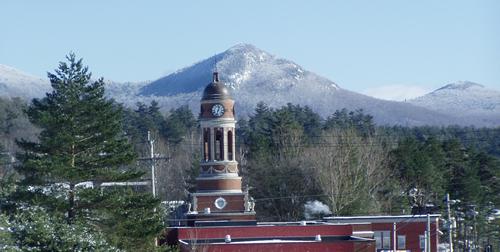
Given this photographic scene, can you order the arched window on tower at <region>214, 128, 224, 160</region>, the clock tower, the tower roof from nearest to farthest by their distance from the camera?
the clock tower, the tower roof, the arched window on tower at <region>214, 128, 224, 160</region>

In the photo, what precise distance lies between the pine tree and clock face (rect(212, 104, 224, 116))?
15.4 m

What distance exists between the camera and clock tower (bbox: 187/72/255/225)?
5631 centimetres

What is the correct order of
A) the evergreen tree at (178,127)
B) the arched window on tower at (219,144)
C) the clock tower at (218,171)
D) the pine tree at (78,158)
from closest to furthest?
the pine tree at (78,158) < the clock tower at (218,171) < the arched window on tower at (219,144) < the evergreen tree at (178,127)

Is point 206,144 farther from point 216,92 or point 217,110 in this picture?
point 216,92

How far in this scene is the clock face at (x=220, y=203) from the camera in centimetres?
5644

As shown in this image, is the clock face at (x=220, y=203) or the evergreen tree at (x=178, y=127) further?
the evergreen tree at (x=178, y=127)

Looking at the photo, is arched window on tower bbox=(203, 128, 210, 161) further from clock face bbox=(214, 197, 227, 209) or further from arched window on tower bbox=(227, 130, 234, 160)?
clock face bbox=(214, 197, 227, 209)

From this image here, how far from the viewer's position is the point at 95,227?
Result: 38.8 m

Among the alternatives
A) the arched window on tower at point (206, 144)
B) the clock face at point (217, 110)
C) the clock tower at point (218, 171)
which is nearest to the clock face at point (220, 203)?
the clock tower at point (218, 171)

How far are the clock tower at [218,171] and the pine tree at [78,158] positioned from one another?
14820 mm

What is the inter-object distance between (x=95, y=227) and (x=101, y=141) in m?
3.32

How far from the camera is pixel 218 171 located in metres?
56.3

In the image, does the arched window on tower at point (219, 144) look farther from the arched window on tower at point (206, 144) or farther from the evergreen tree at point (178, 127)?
the evergreen tree at point (178, 127)

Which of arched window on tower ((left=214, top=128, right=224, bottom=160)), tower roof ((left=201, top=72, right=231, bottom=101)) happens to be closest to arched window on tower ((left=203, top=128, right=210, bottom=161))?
arched window on tower ((left=214, top=128, right=224, bottom=160))
